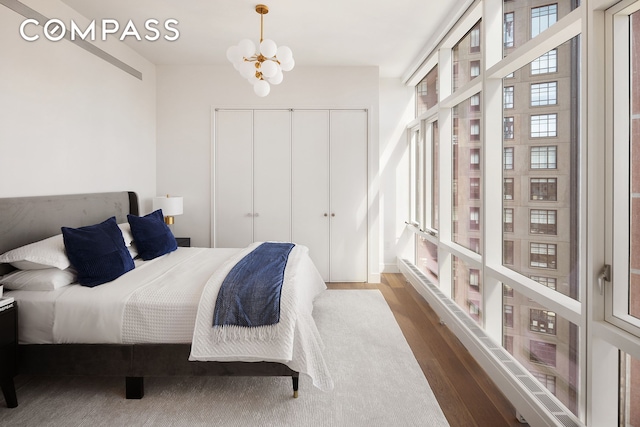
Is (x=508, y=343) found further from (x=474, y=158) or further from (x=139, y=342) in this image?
(x=139, y=342)

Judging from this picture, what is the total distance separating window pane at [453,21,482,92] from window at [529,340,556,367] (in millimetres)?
2056

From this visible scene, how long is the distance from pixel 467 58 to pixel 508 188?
1.42m

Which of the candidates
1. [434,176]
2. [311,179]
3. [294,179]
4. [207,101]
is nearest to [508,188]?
[434,176]

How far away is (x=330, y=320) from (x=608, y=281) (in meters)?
2.41

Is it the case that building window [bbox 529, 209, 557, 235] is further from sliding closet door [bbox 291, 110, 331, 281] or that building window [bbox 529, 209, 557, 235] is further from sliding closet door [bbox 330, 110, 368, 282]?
sliding closet door [bbox 291, 110, 331, 281]

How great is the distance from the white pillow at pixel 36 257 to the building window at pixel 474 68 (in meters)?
3.35

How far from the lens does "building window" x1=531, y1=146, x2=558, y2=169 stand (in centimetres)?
206

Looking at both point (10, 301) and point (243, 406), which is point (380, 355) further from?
point (10, 301)

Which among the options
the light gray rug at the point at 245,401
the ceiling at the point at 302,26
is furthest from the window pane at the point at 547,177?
the ceiling at the point at 302,26

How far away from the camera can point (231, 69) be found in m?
4.79

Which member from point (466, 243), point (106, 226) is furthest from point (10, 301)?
point (466, 243)

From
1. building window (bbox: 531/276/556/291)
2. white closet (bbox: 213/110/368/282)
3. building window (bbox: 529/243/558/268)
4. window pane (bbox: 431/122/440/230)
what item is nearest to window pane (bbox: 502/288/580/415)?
building window (bbox: 531/276/556/291)

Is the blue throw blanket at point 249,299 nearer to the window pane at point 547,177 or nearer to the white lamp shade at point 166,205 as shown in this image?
the window pane at point 547,177

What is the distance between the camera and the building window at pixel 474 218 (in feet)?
10.0
